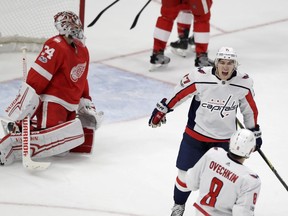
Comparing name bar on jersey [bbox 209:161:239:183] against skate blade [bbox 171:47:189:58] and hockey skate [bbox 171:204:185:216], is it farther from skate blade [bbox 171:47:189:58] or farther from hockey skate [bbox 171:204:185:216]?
skate blade [bbox 171:47:189:58]

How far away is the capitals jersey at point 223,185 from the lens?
3461 mm

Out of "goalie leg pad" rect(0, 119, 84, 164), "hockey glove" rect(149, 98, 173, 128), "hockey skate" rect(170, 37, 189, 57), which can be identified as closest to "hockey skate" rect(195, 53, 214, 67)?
"hockey skate" rect(170, 37, 189, 57)

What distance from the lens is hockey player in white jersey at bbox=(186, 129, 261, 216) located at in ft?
11.4

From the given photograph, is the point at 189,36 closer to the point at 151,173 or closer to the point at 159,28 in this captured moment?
the point at 159,28

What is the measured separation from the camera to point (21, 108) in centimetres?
490

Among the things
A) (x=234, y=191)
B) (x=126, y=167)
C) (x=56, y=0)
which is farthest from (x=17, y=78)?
(x=234, y=191)

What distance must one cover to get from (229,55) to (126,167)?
4.14ft

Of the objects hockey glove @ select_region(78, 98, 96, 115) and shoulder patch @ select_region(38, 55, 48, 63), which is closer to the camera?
shoulder patch @ select_region(38, 55, 48, 63)

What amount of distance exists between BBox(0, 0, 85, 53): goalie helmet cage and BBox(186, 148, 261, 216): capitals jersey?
348 centimetres

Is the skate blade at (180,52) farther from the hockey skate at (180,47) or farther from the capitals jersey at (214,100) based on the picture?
the capitals jersey at (214,100)

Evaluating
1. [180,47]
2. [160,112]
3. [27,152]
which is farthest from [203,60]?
[160,112]

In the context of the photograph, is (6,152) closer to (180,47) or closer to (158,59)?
(158,59)

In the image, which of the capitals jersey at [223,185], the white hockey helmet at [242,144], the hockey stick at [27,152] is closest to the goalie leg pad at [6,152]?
the hockey stick at [27,152]

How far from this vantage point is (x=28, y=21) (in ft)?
24.0
